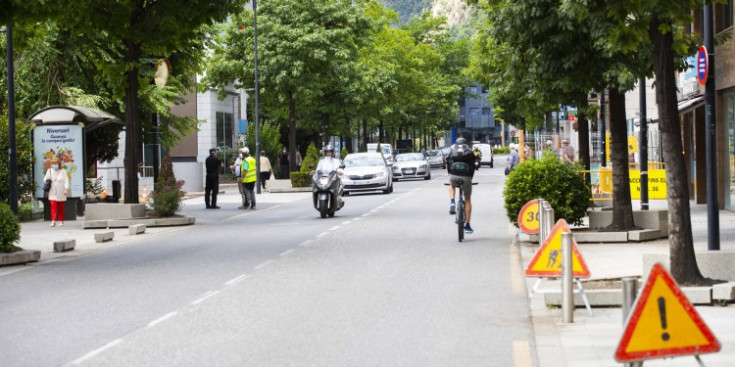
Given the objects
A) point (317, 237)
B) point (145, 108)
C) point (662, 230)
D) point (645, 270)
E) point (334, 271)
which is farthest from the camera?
point (145, 108)

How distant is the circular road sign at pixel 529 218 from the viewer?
54.7 feet

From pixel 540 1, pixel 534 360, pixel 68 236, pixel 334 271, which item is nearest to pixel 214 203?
pixel 68 236

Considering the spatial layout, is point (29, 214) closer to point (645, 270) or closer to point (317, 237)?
point (317, 237)

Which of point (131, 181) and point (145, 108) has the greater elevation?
point (145, 108)

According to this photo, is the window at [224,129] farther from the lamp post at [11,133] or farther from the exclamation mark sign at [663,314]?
the exclamation mark sign at [663,314]

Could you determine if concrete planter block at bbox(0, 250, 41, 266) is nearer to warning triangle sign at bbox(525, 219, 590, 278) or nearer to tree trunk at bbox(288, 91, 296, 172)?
warning triangle sign at bbox(525, 219, 590, 278)

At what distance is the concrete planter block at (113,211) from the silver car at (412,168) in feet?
110

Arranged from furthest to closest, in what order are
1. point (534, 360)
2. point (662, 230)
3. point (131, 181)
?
point (131, 181) → point (662, 230) → point (534, 360)

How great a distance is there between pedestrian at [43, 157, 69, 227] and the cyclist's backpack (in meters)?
12.0

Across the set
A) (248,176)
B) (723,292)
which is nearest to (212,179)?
(248,176)

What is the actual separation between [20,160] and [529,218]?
18.8m

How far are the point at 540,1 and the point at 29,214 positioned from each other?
17484 mm

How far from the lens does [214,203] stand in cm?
3591

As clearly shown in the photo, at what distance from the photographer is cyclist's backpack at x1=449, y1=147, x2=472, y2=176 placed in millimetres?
20688
